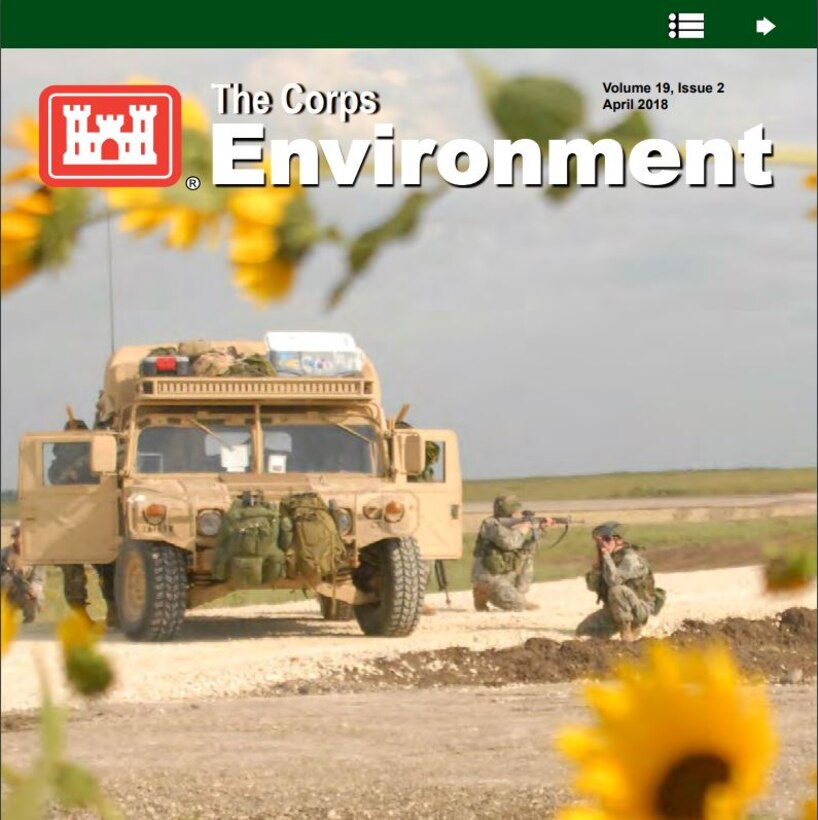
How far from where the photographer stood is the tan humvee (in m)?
7.11

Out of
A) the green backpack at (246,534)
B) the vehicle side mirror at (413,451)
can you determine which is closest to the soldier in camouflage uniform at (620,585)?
the vehicle side mirror at (413,451)

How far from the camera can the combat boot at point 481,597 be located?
870 centimetres

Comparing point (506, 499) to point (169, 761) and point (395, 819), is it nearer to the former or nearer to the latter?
point (169, 761)

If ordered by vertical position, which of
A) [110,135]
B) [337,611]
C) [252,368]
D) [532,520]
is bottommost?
[337,611]

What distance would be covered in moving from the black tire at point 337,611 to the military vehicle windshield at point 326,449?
0.88 m

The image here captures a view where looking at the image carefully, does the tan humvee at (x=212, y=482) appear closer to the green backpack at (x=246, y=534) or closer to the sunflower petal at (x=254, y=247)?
the green backpack at (x=246, y=534)

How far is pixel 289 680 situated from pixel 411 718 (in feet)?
3.04

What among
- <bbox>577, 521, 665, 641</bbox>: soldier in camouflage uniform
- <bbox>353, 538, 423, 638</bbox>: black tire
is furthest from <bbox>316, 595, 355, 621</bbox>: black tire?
<bbox>577, 521, 665, 641</bbox>: soldier in camouflage uniform

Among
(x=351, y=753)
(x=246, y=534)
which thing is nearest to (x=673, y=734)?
(x=351, y=753)

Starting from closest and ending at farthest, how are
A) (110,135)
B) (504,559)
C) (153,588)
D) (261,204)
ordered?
(261,204)
(110,135)
(153,588)
(504,559)

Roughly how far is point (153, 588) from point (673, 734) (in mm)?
6819

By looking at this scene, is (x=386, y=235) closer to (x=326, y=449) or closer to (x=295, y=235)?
(x=295, y=235)

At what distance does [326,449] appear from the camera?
7.50 metres

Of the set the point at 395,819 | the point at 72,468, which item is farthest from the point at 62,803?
the point at 72,468
